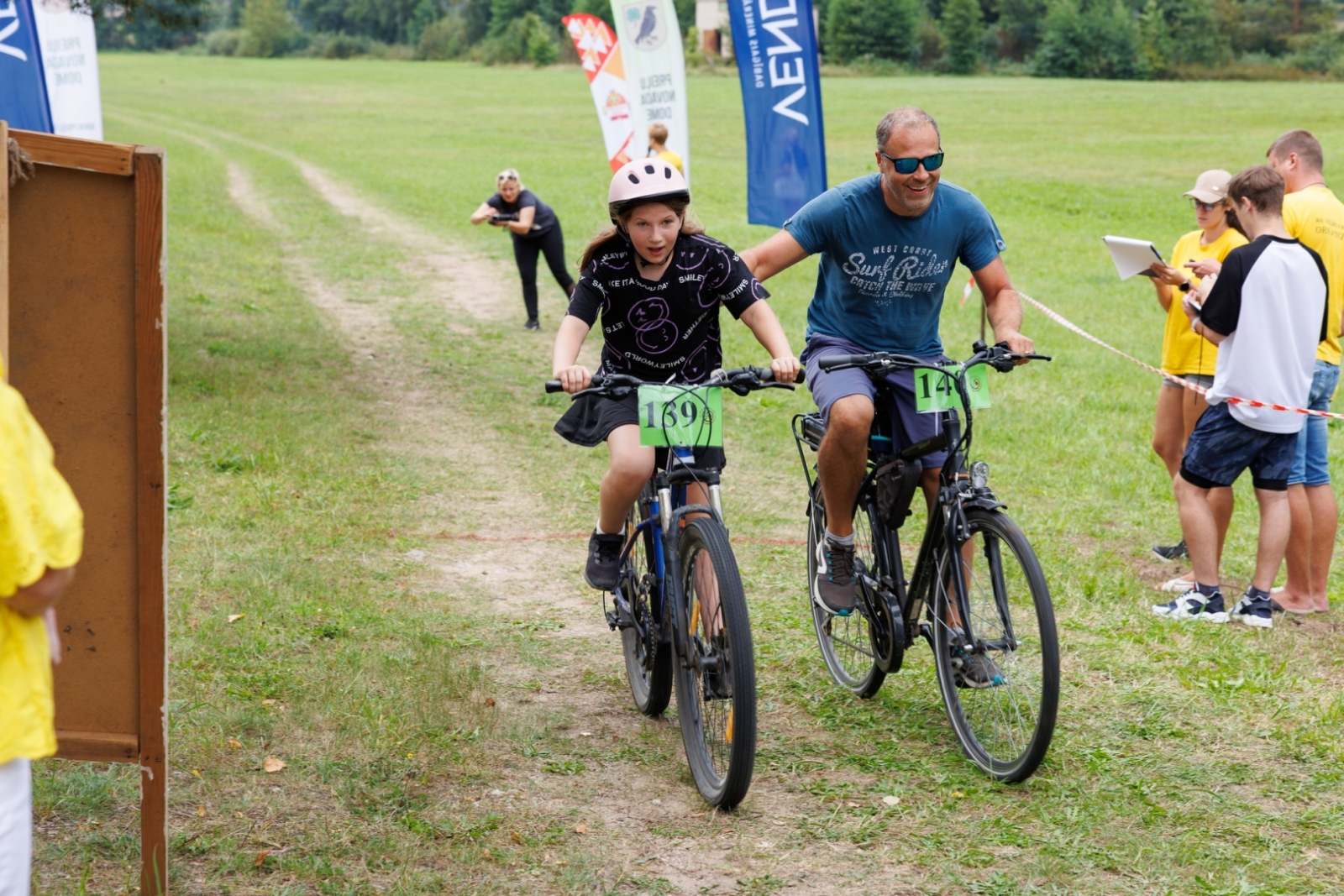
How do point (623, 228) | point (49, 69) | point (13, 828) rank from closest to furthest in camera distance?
1. point (13, 828)
2. point (623, 228)
3. point (49, 69)

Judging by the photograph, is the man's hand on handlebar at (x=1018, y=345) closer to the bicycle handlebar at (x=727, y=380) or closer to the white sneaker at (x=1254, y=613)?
the bicycle handlebar at (x=727, y=380)

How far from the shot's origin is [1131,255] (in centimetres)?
640

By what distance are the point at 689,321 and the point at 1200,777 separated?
2.35 m

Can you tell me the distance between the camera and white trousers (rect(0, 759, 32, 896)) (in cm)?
244

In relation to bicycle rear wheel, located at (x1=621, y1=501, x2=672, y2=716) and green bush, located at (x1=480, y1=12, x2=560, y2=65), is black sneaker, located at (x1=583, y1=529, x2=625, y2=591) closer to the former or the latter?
bicycle rear wheel, located at (x1=621, y1=501, x2=672, y2=716)

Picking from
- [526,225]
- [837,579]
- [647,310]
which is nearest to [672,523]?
[647,310]

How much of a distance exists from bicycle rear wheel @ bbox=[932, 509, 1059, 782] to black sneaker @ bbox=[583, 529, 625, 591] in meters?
1.20

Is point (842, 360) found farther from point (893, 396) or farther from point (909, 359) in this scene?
point (893, 396)

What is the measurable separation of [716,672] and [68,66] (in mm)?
13970

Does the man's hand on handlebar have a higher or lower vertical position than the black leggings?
lower

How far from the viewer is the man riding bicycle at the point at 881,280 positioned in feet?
15.6

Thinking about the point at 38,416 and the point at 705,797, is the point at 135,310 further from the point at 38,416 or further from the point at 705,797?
the point at 705,797

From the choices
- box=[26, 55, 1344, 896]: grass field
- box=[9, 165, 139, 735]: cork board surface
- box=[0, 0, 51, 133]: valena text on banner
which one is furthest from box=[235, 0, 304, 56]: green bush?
box=[9, 165, 139, 735]: cork board surface

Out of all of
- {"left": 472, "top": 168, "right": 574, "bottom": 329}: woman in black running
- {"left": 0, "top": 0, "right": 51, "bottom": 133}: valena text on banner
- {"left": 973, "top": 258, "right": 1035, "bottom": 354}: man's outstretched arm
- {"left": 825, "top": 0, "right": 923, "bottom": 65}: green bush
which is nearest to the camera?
{"left": 973, "top": 258, "right": 1035, "bottom": 354}: man's outstretched arm
